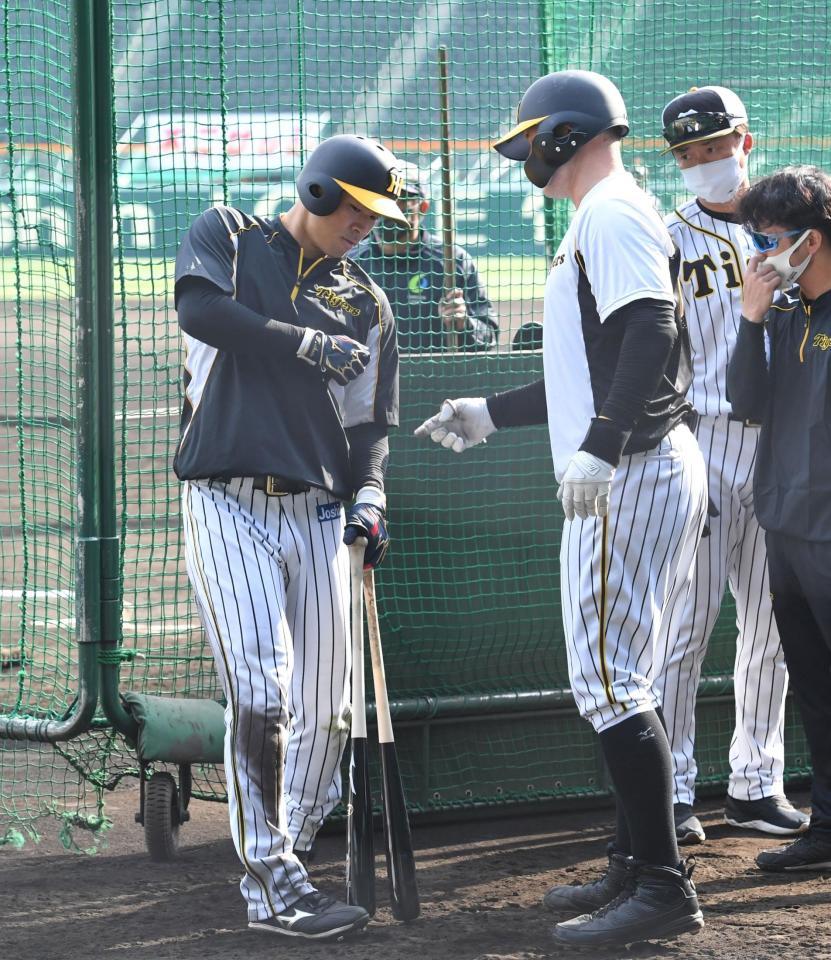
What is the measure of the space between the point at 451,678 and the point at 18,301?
5.98 feet

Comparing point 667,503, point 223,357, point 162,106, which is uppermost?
point 162,106

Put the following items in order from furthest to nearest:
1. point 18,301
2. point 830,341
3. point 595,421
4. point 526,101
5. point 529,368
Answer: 1. point 529,368
2. point 18,301
3. point 830,341
4. point 526,101
5. point 595,421

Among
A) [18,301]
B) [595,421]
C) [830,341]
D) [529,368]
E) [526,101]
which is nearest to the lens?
[595,421]

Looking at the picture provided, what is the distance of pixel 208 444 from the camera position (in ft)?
11.8

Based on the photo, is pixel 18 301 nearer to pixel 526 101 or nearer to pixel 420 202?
pixel 420 202

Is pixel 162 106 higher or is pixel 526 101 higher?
pixel 162 106

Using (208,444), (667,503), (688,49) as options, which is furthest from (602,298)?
(688,49)

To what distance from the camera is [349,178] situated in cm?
362

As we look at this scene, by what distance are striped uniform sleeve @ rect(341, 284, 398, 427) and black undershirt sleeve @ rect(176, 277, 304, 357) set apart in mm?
357

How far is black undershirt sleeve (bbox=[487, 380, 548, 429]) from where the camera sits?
152 inches

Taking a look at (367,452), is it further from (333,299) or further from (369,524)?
(333,299)

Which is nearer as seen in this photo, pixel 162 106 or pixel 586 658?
pixel 586 658

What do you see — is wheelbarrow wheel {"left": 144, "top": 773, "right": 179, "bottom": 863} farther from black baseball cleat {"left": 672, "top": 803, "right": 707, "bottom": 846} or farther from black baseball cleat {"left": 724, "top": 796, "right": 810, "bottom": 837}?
black baseball cleat {"left": 724, "top": 796, "right": 810, "bottom": 837}

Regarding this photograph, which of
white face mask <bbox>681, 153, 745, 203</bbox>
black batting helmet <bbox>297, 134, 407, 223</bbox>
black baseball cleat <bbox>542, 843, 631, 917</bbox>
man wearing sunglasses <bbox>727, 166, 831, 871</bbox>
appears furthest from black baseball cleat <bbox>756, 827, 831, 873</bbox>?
black batting helmet <bbox>297, 134, 407, 223</bbox>
